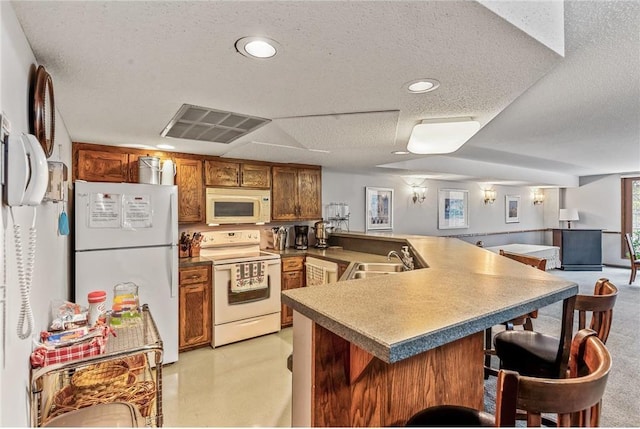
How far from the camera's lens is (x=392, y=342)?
2.92 ft

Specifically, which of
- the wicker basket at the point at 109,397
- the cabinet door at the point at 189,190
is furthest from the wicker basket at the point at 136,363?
the cabinet door at the point at 189,190

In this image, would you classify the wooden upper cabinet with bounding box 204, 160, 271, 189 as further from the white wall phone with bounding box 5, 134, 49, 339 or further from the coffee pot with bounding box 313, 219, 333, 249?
the white wall phone with bounding box 5, 134, 49, 339

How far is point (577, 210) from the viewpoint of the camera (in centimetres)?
841

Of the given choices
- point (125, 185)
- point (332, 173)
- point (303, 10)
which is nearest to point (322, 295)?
point (303, 10)

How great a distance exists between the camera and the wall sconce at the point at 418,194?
237 inches

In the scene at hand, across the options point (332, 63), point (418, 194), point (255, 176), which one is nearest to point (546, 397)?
point (332, 63)

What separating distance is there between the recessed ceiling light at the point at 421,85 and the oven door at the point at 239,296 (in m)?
2.52

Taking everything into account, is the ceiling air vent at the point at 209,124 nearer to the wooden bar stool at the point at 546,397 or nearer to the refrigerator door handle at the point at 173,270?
the refrigerator door handle at the point at 173,270

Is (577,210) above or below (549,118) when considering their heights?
below

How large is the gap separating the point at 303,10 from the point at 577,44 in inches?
58.5

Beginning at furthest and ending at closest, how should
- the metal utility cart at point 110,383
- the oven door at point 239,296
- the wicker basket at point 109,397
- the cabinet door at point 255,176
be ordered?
the cabinet door at point 255,176 → the oven door at point 239,296 → the wicker basket at point 109,397 → the metal utility cart at point 110,383

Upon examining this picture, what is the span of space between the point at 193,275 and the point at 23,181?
2564 mm

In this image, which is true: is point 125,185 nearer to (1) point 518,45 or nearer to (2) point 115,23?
(2) point 115,23

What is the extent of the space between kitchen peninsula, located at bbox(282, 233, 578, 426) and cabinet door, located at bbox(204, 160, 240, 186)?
2647mm
